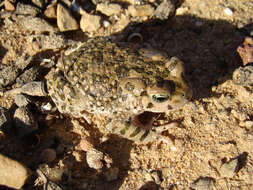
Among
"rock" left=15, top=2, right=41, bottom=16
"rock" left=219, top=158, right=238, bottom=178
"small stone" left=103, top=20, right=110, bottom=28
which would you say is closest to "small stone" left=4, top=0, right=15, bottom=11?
"rock" left=15, top=2, right=41, bottom=16

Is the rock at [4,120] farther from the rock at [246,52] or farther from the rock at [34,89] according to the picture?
the rock at [246,52]

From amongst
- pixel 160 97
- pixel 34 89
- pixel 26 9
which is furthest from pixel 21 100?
pixel 160 97

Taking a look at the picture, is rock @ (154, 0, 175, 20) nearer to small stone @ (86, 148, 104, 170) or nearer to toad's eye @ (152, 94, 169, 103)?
toad's eye @ (152, 94, 169, 103)

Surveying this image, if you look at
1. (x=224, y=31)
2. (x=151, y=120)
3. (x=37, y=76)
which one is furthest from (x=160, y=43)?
(x=37, y=76)

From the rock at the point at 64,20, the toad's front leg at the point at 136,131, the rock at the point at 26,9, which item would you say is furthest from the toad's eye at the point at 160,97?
the rock at the point at 26,9

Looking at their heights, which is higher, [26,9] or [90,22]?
[26,9]

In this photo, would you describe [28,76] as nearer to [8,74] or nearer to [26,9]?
[8,74]

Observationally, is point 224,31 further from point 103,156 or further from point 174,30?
point 103,156

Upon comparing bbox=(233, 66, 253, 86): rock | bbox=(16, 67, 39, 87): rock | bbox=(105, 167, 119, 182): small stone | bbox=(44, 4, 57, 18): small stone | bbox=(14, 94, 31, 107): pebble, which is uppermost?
bbox=(44, 4, 57, 18): small stone
